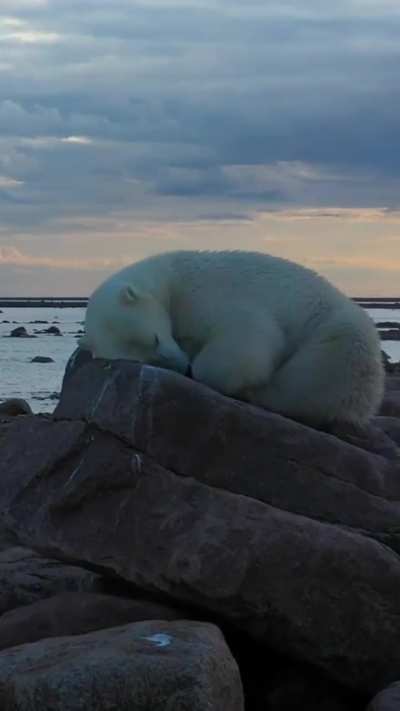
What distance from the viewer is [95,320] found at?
7.91m

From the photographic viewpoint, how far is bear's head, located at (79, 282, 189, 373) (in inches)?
305

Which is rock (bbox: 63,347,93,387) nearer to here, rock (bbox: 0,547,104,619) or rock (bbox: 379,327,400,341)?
rock (bbox: 0,547,104,619)

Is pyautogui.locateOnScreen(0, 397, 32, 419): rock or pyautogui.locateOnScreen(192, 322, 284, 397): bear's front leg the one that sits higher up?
pyautogui.locateOnScreen(192, 322, 284, 397): bear's front leg

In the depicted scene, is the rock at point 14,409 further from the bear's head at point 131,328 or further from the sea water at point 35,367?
the bear's head at point 131,328

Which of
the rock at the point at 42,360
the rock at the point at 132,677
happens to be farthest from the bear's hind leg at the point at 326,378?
the rock at the point at 42,360

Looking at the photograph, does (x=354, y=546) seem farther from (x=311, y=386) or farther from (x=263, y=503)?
(x=311, y=386)

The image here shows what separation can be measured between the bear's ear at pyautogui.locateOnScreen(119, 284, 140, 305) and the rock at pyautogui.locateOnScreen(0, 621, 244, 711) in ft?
8.25

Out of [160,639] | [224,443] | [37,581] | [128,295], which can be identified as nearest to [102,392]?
[128,295]

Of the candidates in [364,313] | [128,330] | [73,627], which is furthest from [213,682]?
[364,313]

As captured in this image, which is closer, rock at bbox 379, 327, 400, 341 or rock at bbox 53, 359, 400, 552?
rock at bbox 53, 359, 400, 552

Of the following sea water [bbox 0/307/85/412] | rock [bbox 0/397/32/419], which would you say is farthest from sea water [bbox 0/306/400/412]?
rock [bbox 0/397/32/419]

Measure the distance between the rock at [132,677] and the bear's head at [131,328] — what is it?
7.96 ft

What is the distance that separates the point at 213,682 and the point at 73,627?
5.27ft

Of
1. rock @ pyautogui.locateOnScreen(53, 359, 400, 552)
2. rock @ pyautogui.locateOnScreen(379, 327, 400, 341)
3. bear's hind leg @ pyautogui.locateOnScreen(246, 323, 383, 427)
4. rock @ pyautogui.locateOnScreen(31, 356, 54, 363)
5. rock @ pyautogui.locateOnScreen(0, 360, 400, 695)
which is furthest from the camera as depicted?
rock @ pyautogui.locateOnScreen(379, 327, 400, 341)
